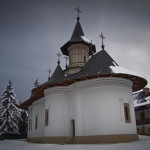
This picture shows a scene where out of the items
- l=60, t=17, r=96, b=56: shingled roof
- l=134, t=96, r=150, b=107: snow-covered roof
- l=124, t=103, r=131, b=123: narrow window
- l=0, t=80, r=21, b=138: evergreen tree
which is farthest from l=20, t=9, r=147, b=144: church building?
l=0, t=80, r=21, b=138: evergreen tree

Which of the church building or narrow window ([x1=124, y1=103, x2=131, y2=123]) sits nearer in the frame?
the church building

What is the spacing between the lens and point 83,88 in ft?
54.6

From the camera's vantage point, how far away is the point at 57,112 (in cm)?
1808

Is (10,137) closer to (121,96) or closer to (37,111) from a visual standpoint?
(37,111)

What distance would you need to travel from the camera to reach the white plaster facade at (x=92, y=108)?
1502 centimetres

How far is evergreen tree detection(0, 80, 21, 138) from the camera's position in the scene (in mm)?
32938

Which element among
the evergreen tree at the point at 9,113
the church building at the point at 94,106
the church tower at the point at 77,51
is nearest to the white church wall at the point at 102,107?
the church building at the point at 94,106

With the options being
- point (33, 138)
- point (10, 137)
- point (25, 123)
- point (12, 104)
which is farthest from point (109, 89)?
point (25, 123)

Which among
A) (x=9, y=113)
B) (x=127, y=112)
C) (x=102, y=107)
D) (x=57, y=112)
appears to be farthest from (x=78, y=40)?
(x=9, y=113)

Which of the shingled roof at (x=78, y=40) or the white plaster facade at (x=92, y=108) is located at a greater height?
the shingled roof at (x=78, y=40)

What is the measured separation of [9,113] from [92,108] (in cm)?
2171

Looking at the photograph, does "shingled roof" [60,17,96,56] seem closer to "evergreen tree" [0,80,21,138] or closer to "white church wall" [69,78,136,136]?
"white church wall" [69,78,136,136]

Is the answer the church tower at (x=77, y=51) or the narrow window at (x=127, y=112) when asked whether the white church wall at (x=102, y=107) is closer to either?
the narrow window at (x=127, y=112)

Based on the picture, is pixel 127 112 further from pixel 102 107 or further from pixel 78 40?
pixel 78 40
